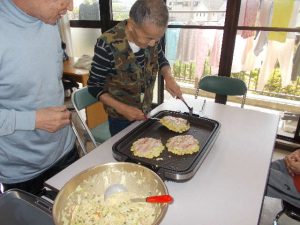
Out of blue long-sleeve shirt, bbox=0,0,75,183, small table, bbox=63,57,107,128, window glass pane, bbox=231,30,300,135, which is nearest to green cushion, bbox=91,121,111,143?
blue long-sleeve shirt, bbox=0,0,75,183

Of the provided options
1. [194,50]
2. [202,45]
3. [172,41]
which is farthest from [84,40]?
[202,45]

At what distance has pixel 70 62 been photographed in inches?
146

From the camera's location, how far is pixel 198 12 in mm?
2990

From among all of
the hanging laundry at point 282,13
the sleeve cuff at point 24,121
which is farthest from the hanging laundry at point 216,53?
the sleeve cuff at point 24,121

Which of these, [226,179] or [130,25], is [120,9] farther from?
[226,179]

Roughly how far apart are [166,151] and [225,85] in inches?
50.3

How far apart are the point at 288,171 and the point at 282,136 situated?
147 centimetres

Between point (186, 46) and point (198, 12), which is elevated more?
point (198, 12)

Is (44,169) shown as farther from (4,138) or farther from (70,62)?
(70,62)

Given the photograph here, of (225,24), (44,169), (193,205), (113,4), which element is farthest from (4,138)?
(113,4)

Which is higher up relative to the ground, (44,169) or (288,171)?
(44,169)

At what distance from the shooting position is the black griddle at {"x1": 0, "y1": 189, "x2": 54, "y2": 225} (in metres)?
0.84

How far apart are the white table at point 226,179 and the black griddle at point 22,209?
0.19 meters

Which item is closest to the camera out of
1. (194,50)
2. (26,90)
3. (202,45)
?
(26,90)
